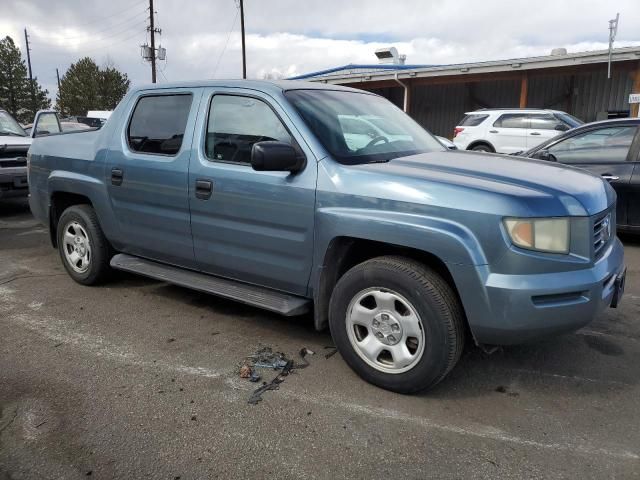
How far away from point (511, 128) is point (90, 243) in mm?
11831

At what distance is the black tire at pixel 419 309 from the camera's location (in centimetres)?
288

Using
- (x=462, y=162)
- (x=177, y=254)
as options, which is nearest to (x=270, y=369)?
(x=177, y=254)

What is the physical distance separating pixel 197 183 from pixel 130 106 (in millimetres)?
1247

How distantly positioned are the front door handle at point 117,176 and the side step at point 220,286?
0.65 metres

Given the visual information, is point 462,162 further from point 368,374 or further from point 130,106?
point 130,106

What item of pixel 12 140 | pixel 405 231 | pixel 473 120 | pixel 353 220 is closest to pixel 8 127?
pixel 12 140

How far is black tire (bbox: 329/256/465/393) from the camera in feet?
9.45

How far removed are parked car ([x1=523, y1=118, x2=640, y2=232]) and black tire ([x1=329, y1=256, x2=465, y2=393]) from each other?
162 inches

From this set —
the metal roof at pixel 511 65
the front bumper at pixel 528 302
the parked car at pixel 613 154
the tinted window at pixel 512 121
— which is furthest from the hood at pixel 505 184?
the metal roof at pixel 511 65

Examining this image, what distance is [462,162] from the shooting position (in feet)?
11.3

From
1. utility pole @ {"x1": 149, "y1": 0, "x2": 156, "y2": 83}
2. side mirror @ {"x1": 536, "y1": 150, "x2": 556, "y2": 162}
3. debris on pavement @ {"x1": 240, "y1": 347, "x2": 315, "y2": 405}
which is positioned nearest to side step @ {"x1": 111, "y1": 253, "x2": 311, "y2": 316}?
debris on pavement @ {"x1": 240, "y1": 347, "x2": 315, "y2": 405}

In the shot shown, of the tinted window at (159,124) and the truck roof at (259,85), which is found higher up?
the truck roof at (259,85)

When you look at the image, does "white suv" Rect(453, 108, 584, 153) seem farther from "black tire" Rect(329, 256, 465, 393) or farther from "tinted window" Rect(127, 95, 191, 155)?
"black tire" Rect(329, 256, 465, 393)

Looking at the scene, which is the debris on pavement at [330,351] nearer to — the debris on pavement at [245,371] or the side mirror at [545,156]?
the debris on pavement at [245,371]
